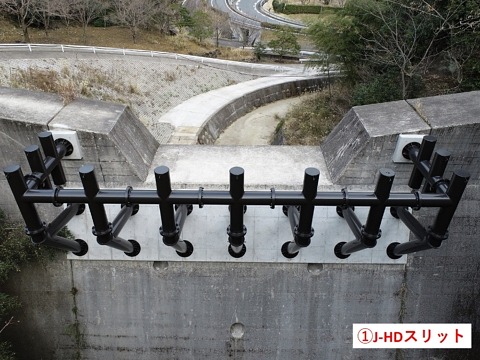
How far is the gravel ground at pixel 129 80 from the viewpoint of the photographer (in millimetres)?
14172

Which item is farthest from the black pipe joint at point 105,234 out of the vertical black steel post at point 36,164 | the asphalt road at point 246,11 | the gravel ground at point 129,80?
the asphalt road at point 246,11

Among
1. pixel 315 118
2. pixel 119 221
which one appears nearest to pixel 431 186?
pixel 119 221

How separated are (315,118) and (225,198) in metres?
10.9

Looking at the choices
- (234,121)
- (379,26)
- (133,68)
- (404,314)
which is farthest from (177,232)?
(133,68)

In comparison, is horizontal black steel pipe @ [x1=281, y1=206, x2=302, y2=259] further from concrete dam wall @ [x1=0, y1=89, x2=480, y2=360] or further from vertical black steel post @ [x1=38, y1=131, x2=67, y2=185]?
vertical black steel post @ [x1=38, y1=131, x2=67, y2=185]

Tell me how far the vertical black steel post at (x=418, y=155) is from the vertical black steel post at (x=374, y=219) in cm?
82

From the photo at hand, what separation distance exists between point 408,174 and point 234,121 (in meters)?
12.2

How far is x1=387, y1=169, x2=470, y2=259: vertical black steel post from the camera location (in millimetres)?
3227

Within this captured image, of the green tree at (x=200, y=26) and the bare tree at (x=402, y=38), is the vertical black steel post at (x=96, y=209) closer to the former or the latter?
the bare tree at (x=402, y=38)

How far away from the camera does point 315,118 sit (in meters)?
13.7

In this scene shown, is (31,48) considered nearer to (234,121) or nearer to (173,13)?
(234,121)

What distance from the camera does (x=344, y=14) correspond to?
1428 centimetres

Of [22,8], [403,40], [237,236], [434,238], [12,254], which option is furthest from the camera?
[22,8]

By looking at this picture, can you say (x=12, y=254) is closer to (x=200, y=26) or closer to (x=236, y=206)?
(x=236, y=206)
